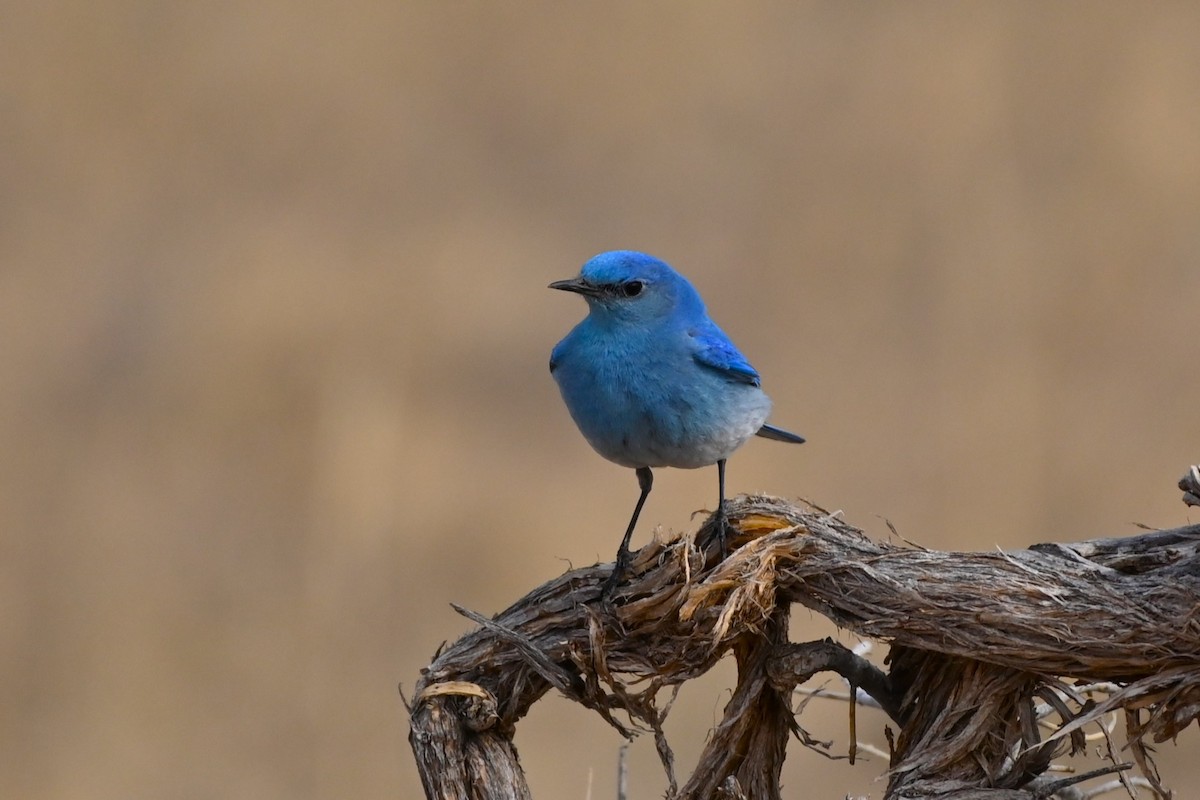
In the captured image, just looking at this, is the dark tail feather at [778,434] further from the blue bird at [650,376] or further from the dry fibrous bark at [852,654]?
the dry fibrous bark at [852,654]

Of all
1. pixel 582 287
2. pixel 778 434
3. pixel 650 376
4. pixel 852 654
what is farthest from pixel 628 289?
pixel 852 654

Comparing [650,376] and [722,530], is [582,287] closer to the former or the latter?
[650,376]

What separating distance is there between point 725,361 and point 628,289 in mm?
247

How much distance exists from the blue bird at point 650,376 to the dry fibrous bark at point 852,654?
0.90 ft

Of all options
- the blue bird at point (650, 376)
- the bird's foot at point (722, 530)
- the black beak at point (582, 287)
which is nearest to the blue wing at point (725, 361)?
the blue bird at point (650, 376)

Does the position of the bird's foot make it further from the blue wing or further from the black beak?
the black beak

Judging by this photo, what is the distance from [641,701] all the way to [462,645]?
10.9 inches

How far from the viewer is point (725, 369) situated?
2180mm

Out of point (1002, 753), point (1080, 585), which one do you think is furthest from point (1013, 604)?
point (1002, 753)

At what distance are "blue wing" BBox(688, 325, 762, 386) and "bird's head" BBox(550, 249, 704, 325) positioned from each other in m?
0.10

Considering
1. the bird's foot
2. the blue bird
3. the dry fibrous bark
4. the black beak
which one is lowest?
the dry fibrous bark

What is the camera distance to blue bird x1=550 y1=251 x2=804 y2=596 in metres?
2.10

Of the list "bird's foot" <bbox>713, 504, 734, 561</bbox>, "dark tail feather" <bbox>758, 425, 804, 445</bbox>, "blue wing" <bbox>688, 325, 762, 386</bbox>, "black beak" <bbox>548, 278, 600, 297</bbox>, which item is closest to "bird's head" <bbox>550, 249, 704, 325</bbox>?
"black beak" <bbox>548, 278, 600, 297</bbox>

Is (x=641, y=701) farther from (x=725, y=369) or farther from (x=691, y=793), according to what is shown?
(x=725, y=369)
